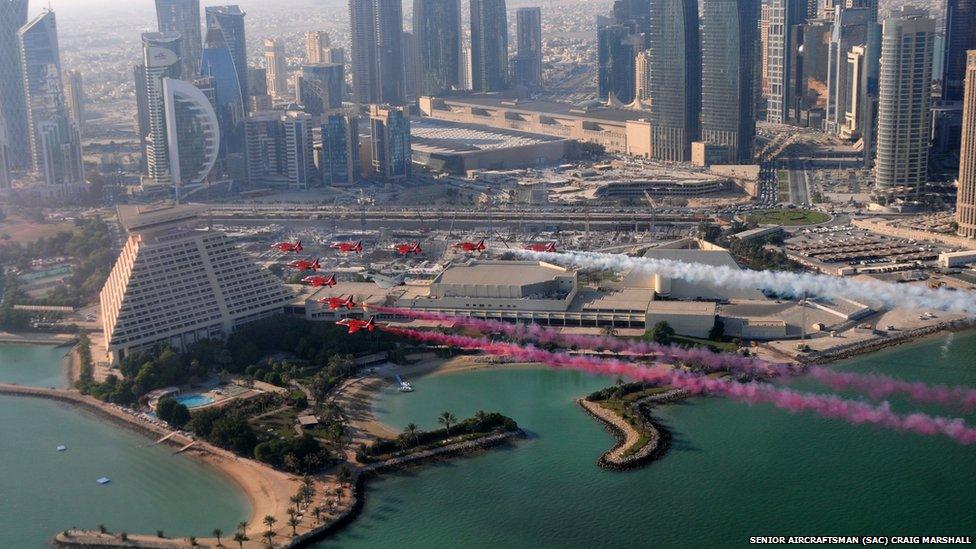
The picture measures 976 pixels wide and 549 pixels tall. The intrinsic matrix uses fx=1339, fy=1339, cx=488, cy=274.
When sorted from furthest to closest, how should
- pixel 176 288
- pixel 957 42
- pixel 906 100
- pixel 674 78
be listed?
1. pixel 957 42
2. pixel 674 78
3. pixel 906 100
4. pixel 176 288

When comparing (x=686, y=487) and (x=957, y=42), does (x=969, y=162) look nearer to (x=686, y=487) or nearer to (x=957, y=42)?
(x=957, y=42)

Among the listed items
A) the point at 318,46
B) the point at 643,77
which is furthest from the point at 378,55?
the point at 643,77

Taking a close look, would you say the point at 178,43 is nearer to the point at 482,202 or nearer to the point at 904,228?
the point at 482,202

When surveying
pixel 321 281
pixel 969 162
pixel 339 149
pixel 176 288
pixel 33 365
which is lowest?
pixel 33 365

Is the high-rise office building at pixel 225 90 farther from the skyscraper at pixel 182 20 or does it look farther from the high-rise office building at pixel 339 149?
the skyscraper at pixel 182 20

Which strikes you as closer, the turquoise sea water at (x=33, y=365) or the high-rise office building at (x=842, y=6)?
the turquoise sea water at (x=33, y=365)

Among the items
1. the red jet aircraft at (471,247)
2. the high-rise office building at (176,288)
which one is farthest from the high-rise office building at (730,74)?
the high-rise office building at (176,288)

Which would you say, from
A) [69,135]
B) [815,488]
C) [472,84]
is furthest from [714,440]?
[472,84]
